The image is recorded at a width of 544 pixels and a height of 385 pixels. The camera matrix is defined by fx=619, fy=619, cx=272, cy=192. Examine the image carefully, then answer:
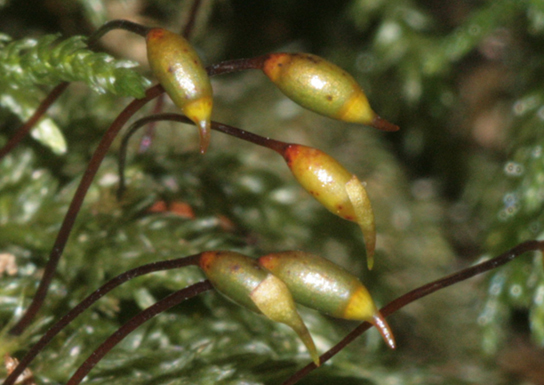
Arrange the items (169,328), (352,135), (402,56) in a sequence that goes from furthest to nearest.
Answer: (352,135) < (402,56) < (169,328)

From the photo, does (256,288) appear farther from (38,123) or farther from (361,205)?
(38,123)

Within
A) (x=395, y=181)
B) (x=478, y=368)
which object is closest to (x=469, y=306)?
(x=478, y=368)

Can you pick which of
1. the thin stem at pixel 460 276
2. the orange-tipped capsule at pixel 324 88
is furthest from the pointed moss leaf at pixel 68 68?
the thin stem at pixel 460 276

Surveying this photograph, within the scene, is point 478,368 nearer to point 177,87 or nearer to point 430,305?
point 430,305

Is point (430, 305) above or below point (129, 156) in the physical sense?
below

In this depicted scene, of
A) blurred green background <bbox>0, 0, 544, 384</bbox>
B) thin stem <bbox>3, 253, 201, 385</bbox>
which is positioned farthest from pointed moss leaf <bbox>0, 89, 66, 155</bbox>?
thin stem <bbox>3, 253, 201, 385</bbox>

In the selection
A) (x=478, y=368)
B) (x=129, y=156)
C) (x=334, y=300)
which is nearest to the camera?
(x=334, y=300)
